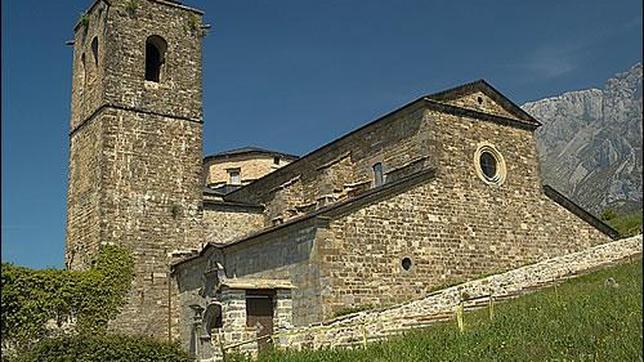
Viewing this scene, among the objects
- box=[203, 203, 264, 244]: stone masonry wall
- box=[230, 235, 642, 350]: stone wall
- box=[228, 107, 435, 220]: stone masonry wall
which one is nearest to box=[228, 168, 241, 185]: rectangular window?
box=[228, 107, 435, 220]: stone masonry wall

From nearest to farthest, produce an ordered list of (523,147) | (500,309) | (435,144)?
(500,309) < (435,144) < (523,147)

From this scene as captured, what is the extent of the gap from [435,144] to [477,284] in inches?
220

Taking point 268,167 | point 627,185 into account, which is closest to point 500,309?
point 268,167

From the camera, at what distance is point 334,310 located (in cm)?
1986

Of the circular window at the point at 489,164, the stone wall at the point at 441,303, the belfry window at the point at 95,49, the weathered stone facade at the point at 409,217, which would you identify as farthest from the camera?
the belfry window at the point at 95,49

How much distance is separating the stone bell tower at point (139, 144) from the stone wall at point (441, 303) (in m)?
9.32

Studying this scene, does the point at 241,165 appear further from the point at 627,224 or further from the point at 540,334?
the point at 540,334

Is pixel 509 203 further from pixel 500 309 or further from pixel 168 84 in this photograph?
pixel 168 84

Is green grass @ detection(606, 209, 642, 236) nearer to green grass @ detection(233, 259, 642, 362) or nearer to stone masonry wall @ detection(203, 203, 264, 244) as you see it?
green grass @ detection(233, 259, 642, 362)

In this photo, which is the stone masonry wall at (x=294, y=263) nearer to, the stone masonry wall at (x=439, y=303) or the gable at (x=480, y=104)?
the stone masonry wall at (x=439, y=303)

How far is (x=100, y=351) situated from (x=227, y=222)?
41.3 feet

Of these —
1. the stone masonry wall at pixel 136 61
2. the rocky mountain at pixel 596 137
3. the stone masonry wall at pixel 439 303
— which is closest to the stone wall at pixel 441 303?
the stone masonry wall at pixel 439 303

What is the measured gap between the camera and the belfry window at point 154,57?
30172mm

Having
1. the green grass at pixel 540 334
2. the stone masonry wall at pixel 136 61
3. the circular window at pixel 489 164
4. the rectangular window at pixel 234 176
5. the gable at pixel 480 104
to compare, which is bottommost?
the green grass at pixel 540 334
